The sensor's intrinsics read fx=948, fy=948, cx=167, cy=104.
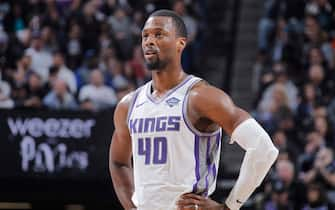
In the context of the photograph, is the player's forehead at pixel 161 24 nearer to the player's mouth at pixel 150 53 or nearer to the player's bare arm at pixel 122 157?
the player's mouth at pixel 150 53

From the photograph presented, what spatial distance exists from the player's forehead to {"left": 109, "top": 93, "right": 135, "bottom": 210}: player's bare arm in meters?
0.50

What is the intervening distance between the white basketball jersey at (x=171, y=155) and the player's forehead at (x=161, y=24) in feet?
1.12

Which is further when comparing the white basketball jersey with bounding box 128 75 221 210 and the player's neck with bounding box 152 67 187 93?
the player's neck with bounding box 152 67 187 93

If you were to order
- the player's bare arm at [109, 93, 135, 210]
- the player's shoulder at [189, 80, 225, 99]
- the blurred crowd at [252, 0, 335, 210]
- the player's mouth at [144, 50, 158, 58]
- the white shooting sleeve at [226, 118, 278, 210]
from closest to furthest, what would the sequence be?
1. the white shooting sleeve at [226, 118, 278, 210]
2. the player's shoulder at [189, 80, 225, 99]
3. the player's mouth at [144, 50, 158, 58]
4. the player's bare arm at [109, 93, 135, 210]
5. the blurred crowd at [252, 0, 335, 210]

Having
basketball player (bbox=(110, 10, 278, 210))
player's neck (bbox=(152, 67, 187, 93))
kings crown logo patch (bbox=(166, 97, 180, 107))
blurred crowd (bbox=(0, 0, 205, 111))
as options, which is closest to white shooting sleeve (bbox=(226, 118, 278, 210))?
basketball player (bbox=(110, 10, 278, 210))

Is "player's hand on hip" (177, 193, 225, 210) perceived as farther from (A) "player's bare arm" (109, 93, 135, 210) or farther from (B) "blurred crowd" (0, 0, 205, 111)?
(B) "blurred crowd" (0, 0, 205, 111)

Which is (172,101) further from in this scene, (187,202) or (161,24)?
(187,202)

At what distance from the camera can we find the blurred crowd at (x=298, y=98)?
35.7ft

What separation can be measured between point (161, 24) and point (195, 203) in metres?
1.05

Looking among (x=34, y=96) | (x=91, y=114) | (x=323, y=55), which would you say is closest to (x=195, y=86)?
(x=91, y=114)

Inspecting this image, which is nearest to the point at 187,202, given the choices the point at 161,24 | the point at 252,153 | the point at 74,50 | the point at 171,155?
the point at 171,155

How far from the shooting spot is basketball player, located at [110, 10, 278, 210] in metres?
5.21

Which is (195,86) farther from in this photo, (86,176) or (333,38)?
(333,38)

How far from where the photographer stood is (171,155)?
5344 millimetres
